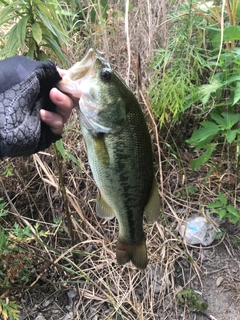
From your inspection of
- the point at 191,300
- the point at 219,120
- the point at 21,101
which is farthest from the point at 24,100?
the point at 191,300

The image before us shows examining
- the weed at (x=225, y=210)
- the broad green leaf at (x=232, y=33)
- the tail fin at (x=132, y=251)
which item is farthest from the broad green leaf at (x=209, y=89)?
the tail fin at (x=132, y=251)

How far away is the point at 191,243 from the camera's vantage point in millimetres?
2531

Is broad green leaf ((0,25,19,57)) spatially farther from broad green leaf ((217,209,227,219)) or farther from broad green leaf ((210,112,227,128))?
broad green leaf ((217,209,227,219))

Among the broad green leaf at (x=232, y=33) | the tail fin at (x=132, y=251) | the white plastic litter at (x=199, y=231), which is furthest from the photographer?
the white plastic litter at (x=199, y=231)

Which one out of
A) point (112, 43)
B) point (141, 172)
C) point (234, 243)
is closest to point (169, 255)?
point (234, 243)

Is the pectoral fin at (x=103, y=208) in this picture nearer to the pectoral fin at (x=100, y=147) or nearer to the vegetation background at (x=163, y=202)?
the pectoral fin at (x=100, y=147)

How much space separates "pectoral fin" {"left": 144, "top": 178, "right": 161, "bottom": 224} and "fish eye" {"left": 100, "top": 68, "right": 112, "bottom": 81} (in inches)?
18.3

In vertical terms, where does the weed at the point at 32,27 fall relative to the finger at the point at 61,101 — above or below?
above

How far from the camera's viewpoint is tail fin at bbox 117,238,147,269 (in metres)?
1.60

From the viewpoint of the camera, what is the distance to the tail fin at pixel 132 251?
160cm

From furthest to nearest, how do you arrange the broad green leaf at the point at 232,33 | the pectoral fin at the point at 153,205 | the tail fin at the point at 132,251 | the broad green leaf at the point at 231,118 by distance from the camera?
the broad green leaf at the point at 231,118 → the broad green leaf at the point at 232,33 → the tail fin at the point at 132,251 → the pectoral fin at the point at 153,205

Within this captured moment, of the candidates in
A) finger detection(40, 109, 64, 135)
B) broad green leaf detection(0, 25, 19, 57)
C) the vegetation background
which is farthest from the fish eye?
the vegetation background

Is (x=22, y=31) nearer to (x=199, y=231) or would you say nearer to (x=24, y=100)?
(x=24, y=100)

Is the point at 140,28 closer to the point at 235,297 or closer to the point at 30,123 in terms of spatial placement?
the point at 30,123
